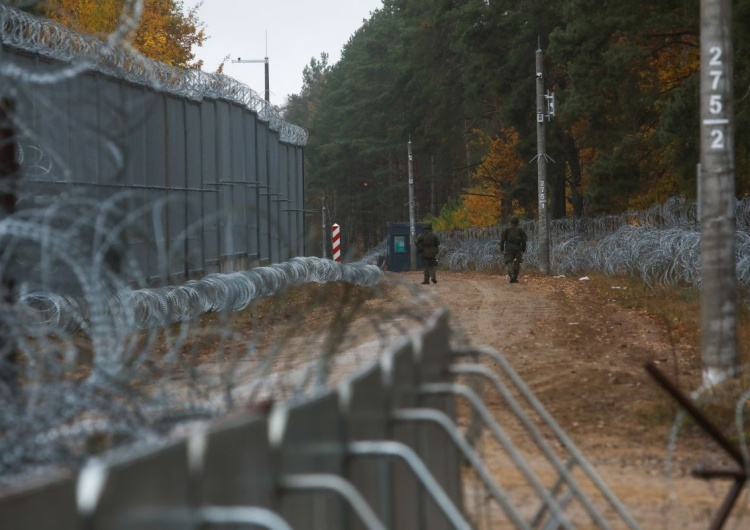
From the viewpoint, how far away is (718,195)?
11.8 m

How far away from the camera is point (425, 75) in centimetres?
5975

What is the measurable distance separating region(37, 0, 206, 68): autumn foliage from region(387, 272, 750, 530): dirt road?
7.62 meters

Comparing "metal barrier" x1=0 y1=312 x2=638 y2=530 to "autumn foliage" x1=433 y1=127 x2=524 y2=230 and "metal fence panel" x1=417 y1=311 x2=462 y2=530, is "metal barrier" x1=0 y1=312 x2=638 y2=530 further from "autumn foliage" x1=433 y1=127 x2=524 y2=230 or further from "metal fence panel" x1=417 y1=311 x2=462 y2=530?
"autumn foliage" x1=433 y1=127 x2=524 y2=230

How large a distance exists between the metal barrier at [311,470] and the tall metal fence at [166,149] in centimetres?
262

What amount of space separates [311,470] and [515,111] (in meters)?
45.0

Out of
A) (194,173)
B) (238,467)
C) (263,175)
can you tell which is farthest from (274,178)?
(238,467)

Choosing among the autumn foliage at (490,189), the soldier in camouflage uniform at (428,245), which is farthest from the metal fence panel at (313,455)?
the autumn foliage at (490,189)

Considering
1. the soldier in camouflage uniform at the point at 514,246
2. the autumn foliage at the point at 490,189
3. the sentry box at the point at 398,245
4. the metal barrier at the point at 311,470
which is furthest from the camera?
the sentry box at the point at 398,245

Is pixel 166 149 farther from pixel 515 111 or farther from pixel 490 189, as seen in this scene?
pixel 490 189

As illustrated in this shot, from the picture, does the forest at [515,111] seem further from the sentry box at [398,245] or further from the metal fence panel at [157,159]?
the sentry box at [398,245]

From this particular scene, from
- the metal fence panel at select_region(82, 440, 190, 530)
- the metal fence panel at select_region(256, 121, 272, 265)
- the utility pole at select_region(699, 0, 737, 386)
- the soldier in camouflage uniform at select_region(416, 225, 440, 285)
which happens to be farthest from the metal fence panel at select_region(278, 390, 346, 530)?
the soldier in camouflage uniform at select_region(416, 225, 440, 285)

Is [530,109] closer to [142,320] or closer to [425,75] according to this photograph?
[425,75]

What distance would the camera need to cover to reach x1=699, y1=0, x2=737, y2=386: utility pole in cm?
1173

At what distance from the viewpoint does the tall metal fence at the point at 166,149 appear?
14.9m
